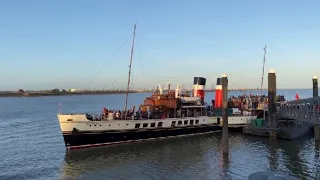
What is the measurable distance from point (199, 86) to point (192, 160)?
1995 centimetres

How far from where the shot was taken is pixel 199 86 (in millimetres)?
50438

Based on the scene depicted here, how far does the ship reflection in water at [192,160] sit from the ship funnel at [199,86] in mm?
10183

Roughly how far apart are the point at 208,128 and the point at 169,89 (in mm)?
7287

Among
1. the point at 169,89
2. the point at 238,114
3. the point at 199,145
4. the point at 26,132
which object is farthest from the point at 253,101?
the point at 26,132

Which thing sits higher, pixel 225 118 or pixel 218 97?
pixel 218 97

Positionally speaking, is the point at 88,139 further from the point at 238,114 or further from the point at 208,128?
the point at 238,114

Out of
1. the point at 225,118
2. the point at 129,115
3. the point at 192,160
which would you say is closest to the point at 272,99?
the point at 225,118

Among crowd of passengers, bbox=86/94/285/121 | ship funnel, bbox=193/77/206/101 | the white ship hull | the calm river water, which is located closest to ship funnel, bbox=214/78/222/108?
crowd of passengers, bbox=86/94/285/121

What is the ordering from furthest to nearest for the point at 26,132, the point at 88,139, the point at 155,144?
the point at 26,132
the point at 155,144
the point at 88,139

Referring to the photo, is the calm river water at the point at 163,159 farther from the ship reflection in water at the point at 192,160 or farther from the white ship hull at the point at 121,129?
the white ship hull at the point at 121,129

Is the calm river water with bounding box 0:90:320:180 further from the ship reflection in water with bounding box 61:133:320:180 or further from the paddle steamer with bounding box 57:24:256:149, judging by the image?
the paddle steamer with bounding box 57:24:256:149

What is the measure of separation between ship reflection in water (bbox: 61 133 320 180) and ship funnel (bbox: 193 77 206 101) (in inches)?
401

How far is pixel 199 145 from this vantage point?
39.4m

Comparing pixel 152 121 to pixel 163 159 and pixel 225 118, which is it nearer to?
pixel 163 159
